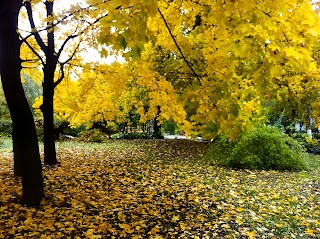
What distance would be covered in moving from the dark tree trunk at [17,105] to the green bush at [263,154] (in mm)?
7194

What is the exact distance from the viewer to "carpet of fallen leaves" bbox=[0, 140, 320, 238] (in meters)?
4.61

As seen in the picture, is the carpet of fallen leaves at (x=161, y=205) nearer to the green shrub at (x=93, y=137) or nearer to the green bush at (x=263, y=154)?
the green bush at (x=263, y=154)

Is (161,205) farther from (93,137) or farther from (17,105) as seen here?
(93,137)

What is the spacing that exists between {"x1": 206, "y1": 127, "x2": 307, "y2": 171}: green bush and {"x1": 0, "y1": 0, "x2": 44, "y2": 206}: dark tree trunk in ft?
23.6

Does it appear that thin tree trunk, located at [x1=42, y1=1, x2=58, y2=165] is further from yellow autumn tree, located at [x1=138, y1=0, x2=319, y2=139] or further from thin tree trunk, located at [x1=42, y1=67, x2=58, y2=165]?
yellow autumn tree, located at [x1=138, y1=0, x2=319, y2=139]

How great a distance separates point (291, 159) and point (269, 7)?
349 inches

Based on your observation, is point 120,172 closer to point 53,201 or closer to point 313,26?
point 53,201

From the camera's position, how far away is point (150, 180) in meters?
8.19

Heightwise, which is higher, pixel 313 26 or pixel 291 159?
pixel 313 26

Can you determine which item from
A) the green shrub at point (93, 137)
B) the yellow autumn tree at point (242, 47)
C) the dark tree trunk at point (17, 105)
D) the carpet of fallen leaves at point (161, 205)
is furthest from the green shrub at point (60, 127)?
the yellow autumn tree at point (242, 47)

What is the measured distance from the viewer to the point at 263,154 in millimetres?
11031

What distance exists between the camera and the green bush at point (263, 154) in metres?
10.8

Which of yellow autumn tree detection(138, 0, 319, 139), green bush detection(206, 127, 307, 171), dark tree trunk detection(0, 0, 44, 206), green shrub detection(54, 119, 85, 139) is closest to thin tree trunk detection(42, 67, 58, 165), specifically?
dark tree trunk detection(0, 0, 44, 206)

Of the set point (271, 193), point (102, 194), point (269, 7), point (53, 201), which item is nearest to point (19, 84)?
point (53, 201)
